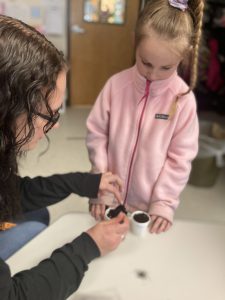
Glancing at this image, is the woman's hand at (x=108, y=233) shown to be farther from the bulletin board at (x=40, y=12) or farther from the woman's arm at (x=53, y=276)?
the bulletin board at (x=40, y=12)

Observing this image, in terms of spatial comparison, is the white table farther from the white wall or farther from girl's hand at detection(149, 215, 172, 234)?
the white wall

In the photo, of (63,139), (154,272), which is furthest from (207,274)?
(63,139)

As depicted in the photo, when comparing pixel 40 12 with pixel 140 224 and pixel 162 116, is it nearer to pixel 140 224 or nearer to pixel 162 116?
pixel 162 116

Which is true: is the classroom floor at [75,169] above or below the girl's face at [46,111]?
below

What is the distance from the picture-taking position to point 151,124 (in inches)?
44.4

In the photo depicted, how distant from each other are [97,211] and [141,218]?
0.15 meters

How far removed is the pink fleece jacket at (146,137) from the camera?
1.10m

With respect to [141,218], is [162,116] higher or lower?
higher

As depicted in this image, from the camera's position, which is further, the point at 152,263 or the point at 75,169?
the point at 75,169

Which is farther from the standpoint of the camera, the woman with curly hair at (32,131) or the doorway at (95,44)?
the doorway at (95,44)

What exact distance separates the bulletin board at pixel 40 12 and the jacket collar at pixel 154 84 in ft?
7.99

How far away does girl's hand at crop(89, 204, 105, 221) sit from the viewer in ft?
3.42

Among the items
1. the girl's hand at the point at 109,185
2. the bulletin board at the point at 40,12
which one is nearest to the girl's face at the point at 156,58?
the girl's hand at the point at 109,185

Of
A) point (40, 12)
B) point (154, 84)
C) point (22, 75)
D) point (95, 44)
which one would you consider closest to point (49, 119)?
point (22, 75)
